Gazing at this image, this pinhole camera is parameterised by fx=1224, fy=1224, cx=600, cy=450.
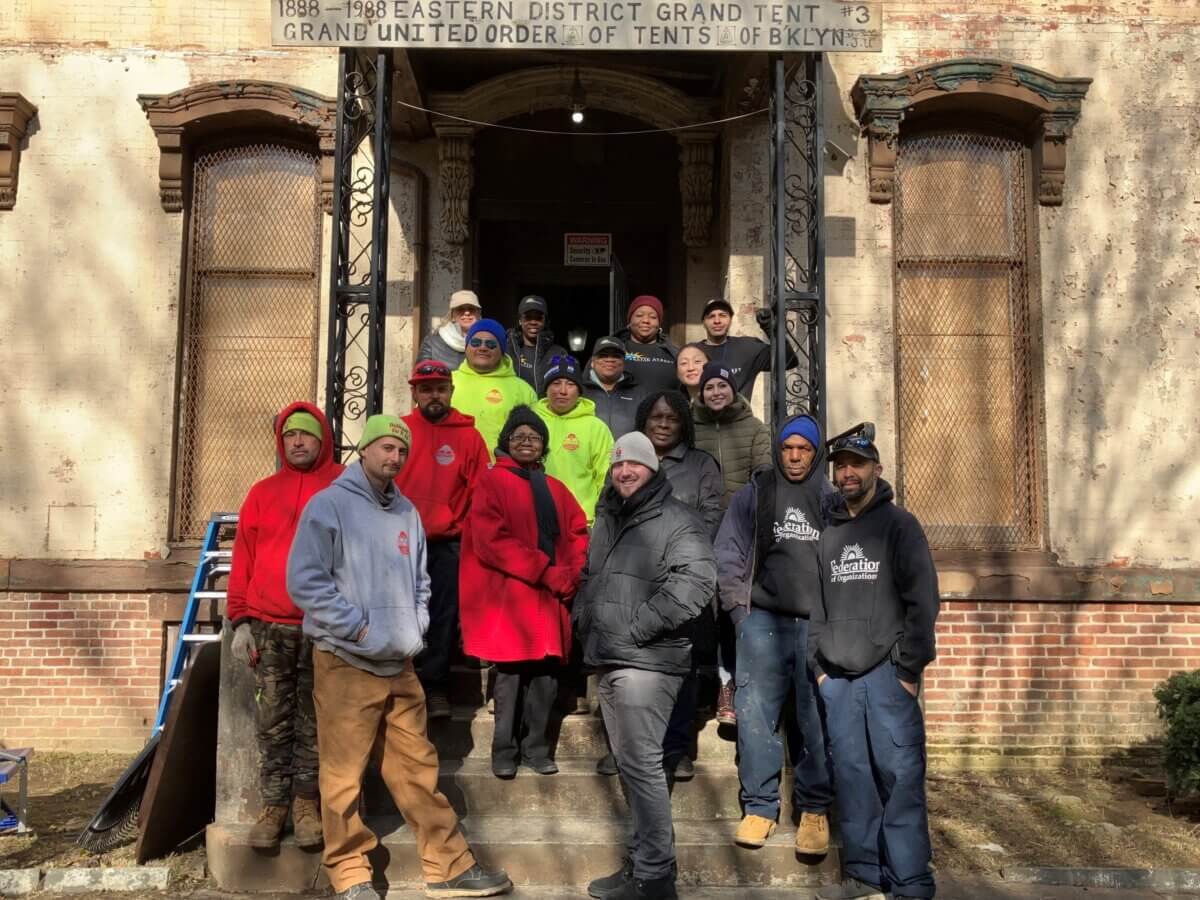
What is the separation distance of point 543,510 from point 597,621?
0.95 m

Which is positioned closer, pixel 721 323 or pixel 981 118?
pixel 721 323

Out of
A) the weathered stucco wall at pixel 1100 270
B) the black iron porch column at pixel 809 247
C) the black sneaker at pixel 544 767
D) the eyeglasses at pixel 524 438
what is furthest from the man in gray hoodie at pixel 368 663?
the weathered stucco wall at pixel 1100 270

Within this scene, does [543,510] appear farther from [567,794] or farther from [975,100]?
[975,100]

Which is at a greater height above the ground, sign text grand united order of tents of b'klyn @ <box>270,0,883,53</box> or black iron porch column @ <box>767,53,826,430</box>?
sign text grand united order of tents of b'klyn @ <box>270,0,883,53</box>

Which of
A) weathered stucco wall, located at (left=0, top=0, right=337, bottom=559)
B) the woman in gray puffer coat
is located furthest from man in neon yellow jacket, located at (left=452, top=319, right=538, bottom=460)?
weathered stucco wall, located at (left=0, top=0, right=337, bottom=559)

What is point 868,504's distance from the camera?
5.43 m

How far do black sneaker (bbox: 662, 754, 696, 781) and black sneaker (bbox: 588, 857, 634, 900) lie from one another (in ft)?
2.13

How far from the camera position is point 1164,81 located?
968 centimetres

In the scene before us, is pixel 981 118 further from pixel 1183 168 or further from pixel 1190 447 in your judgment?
pixel 1190 447

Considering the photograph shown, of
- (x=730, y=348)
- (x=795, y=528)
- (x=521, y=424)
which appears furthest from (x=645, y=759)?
(x=730, y=348)

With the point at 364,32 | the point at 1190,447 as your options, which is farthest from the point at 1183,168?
the point at 364,32

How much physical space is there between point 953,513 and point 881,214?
2436 mm

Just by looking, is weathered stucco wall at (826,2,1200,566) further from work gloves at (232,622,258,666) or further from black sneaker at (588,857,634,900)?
work gloves at (232,622,258,666)

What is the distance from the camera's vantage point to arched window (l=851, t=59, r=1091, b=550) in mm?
9516
